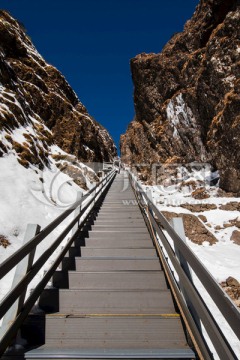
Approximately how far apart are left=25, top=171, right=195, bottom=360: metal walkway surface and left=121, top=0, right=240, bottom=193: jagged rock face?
20.6 m

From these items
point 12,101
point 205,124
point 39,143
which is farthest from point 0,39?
point 205,124

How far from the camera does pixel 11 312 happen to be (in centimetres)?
273

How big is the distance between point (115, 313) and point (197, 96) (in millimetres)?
31827

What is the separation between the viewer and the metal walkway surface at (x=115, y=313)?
2582 millimetres

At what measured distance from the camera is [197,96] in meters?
31.0

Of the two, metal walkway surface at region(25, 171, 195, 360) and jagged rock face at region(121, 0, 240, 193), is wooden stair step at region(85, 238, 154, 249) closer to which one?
Answer: metal walkway surface at region(25, 171, 195, 360)

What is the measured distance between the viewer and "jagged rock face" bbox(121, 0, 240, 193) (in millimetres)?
24312

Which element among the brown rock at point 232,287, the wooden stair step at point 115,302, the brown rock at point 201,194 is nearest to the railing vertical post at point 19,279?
the wooden stair step at point 115,302

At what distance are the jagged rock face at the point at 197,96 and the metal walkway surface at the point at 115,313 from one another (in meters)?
20.6

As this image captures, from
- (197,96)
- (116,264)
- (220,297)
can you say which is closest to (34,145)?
(116,264)

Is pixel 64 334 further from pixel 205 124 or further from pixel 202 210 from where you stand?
pixel 205 124

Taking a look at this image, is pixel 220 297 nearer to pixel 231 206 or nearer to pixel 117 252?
pixel 117 252

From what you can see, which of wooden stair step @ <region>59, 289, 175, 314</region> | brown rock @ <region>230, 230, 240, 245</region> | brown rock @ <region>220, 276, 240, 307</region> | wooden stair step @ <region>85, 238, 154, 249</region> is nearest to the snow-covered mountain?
wooden stair step @ <region>85, 238, 154, 249</region>

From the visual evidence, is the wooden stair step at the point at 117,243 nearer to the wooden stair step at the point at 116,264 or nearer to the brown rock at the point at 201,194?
the wooden stair step at the point at 116,264
